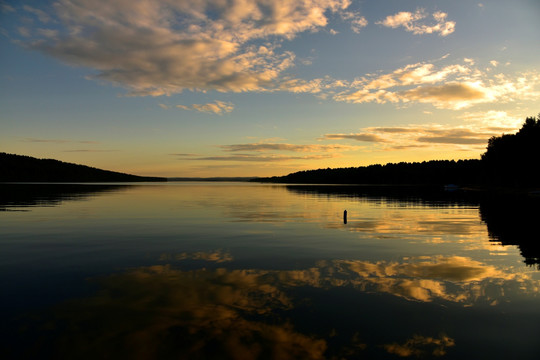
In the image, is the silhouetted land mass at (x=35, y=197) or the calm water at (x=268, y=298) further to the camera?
the silhouetted land mass at (x=35, y=197)

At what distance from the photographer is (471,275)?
56.9 feet

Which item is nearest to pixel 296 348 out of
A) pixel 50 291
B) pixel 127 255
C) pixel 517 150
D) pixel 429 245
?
pixel 50 291

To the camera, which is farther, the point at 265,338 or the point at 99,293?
the point at 99,293

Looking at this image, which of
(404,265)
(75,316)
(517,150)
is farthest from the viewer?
(517,150)

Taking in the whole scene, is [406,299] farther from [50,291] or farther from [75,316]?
[50,291]

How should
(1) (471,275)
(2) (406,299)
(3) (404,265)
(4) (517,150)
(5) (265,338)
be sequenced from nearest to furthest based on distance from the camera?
(5) (265,338), (2) (406,299), (1) (471,275), (3) (404,265), (4) (517,150)

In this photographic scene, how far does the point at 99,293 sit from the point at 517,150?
5245 inches

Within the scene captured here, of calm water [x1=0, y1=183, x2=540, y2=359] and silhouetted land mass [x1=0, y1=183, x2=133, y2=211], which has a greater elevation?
silhouetted land mass [x1=0, y1=183, x2=133, y2=211]

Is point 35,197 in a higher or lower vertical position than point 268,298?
higher

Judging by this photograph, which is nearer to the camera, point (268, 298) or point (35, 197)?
point (268, 298)

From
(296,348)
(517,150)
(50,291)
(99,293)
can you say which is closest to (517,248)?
(296,348)

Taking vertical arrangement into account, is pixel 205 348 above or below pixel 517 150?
below

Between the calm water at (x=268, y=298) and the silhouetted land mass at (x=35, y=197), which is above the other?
the silhouetted land mass at (x=35, y=197)

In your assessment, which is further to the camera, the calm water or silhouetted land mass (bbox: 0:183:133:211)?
silhouetted land mass (bbox: 0:183:133:211)
